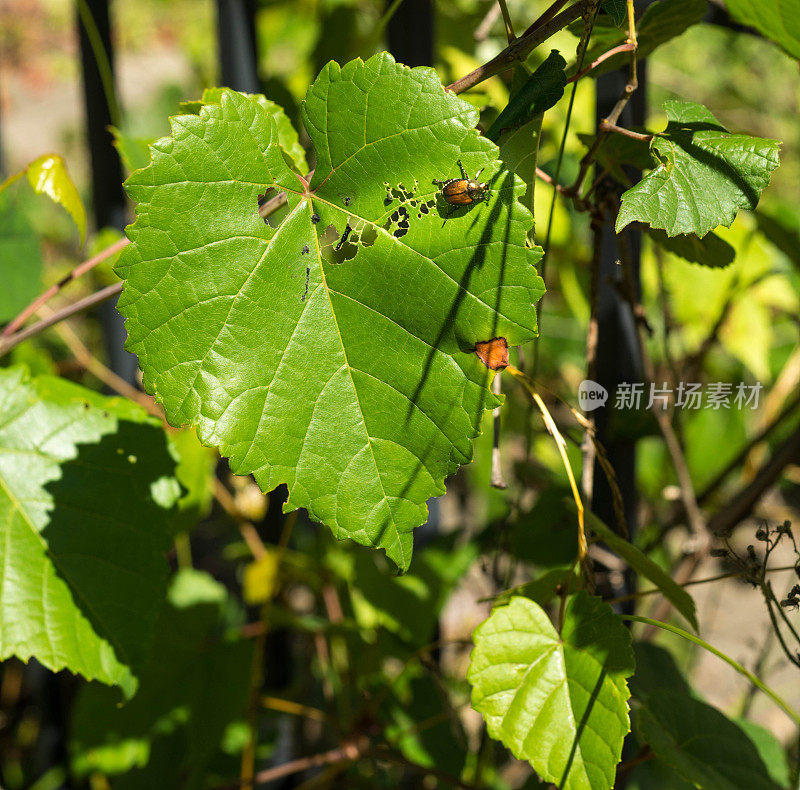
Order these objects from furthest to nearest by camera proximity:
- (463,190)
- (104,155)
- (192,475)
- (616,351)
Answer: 1. (104,155)
2. (192,475)
3. (616,351)
4. (463,190)

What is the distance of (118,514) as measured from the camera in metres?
0.66

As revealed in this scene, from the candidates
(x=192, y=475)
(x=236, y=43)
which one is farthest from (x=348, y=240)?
(x=236, y=43)

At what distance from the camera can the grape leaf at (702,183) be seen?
1.53 ft

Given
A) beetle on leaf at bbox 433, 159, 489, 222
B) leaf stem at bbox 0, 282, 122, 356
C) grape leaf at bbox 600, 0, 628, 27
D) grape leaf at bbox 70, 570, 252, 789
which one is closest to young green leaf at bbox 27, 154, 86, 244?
leaf stem at bbox 0, 282, 122, 356

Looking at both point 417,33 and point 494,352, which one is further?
point 417,33

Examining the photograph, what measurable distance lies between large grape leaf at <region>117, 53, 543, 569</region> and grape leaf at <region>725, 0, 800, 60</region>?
30 centimetres

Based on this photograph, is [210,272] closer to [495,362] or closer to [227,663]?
[495,362]

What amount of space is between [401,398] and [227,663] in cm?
73


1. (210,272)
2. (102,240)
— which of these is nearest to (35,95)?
(102,240)

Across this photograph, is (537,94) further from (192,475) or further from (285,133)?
(192,475)

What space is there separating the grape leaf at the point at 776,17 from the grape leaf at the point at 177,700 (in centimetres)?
98

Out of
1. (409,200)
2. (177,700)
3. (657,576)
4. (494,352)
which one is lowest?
(177,700)

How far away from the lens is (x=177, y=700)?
40.1 inches

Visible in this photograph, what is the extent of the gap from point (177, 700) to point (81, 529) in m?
0.48
